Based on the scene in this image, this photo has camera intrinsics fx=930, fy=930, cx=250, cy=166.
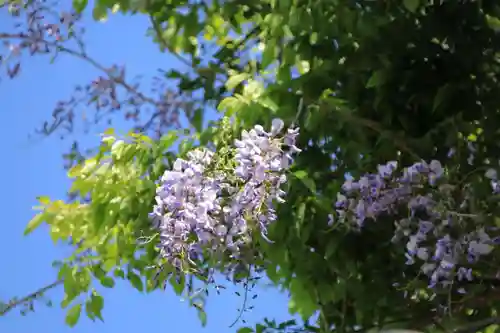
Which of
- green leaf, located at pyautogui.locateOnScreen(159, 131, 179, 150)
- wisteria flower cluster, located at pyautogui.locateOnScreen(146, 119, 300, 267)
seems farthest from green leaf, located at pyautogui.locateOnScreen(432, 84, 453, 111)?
green leaf, located at pyautogui.locateOnScreen(159, 131, 179, 150)

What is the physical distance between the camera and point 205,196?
126 centimetres

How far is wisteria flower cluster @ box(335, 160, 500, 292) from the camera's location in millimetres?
1354

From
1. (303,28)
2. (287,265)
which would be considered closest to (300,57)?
(303,28)

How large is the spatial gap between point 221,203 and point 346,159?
1.10 feet

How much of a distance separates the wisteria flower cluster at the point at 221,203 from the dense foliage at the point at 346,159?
0.08 meters

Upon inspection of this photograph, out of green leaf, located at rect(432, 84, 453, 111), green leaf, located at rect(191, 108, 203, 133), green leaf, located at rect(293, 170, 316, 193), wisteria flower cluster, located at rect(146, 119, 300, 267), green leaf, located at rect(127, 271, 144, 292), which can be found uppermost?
green leaf, located at rect(191, 108, 203, 133)

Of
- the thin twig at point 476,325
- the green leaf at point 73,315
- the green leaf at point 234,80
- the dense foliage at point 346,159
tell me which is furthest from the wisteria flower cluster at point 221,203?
the green leaf at point 73,315

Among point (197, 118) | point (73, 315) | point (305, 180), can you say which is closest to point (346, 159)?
point (305, 180)

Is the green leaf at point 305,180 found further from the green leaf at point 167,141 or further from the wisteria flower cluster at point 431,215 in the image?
the green leaf at point 167,141

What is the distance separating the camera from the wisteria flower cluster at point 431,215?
1.35 m

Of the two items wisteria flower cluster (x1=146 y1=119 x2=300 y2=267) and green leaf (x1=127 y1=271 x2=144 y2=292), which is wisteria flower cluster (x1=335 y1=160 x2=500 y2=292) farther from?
green leaf (x1=127 y1=271 x2=144 y2=292)

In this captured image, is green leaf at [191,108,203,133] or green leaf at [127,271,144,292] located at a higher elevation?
green leaf at [191,108,203,133]

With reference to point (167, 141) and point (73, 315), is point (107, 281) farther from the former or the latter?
point (167, 141)

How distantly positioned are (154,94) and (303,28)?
0.47m
